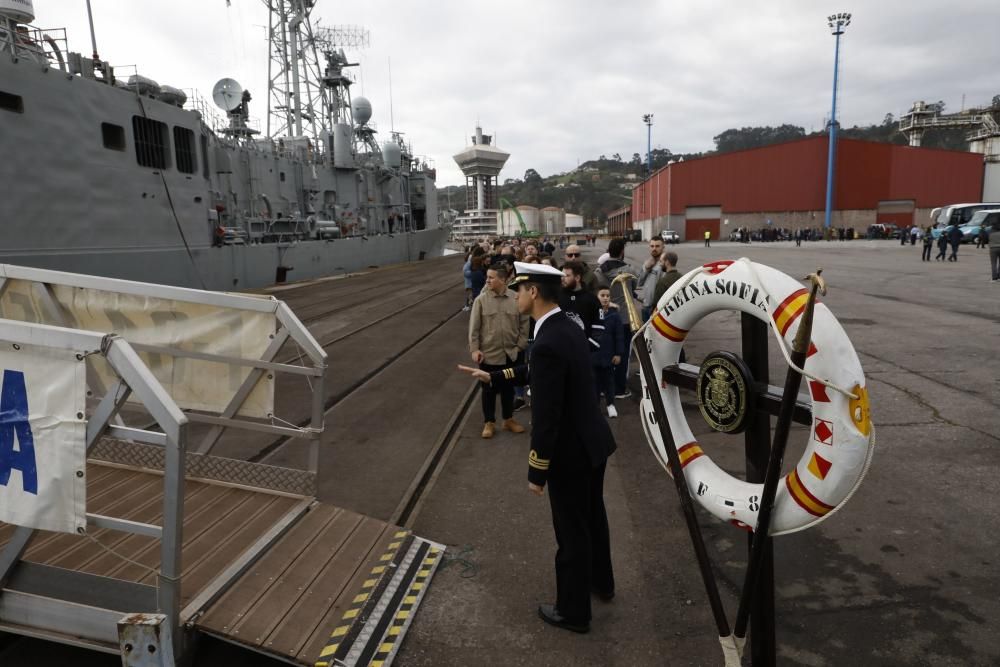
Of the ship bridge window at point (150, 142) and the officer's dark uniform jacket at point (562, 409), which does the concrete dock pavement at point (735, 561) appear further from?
the ship bridge window at point (150, 142)

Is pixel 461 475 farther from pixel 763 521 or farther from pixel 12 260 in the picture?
pixel 12 260

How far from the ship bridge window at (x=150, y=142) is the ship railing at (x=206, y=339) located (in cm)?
1626

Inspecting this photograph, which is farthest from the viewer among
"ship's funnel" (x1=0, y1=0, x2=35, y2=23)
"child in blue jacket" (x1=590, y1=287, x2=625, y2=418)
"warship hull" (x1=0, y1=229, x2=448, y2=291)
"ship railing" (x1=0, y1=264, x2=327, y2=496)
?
"warship hull" (x1=0, y1=229, x2=448, y2=291)

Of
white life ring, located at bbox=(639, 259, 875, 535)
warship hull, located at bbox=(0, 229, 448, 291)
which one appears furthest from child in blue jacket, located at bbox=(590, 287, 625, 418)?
warship hull, located at bbox=(0, 229, 448, 291)

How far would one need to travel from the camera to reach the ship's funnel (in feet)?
49.0

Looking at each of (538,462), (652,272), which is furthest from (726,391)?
(652,272)

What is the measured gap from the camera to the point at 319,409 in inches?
167

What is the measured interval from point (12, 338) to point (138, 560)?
5.42ft

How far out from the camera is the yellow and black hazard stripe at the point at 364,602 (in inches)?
117

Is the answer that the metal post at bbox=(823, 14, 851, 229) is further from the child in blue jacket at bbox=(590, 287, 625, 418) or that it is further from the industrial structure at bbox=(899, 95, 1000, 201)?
the child in blue jacket at bbox=(590, 287, 625, 418)

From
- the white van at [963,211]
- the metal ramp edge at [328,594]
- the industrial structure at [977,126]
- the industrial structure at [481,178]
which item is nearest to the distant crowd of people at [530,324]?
the metal ramp edge at [328,594]

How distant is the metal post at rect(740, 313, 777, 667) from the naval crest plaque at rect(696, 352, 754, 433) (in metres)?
0.08

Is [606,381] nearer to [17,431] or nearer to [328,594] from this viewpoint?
[328,594]

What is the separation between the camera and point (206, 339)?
424cm
